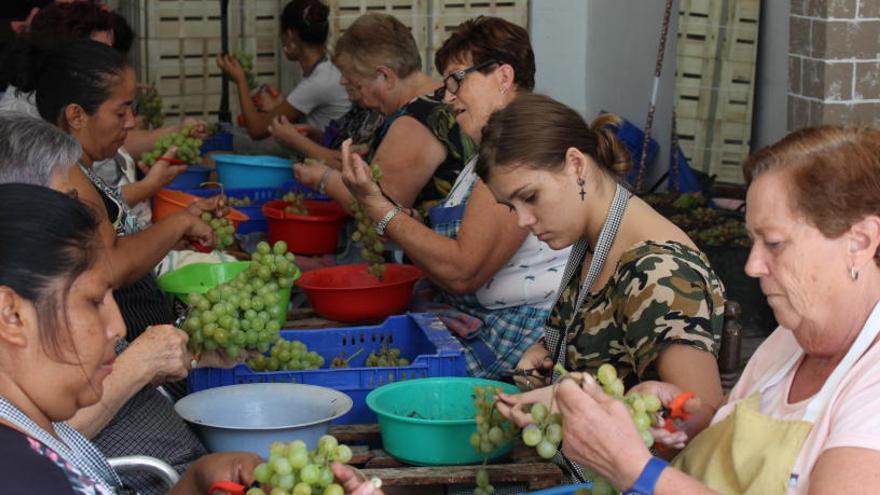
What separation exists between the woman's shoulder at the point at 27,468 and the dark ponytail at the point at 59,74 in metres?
2.21

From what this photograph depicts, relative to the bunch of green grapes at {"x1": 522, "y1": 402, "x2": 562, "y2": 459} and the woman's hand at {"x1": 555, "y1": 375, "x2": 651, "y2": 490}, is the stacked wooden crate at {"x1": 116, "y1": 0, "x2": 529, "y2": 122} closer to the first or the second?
the bunch of green grapes at {"x1": 522, "y1": 402, "x2": 562, "y2": 459}

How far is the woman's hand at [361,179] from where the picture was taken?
3787 millimetres

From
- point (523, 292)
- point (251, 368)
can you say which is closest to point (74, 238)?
point (251, 368)

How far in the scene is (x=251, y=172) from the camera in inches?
220

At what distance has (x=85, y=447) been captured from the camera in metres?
2.24

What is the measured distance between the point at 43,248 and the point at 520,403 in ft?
3.49

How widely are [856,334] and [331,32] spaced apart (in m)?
5.20

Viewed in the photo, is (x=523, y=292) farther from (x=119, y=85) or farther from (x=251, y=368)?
(x=119, y=85)

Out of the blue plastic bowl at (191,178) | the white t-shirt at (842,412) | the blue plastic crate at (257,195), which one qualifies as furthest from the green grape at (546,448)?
the blue plastic bowl at (191,178)

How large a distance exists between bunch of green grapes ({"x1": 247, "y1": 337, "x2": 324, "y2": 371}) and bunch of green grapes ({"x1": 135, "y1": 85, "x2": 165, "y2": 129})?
11.2ft

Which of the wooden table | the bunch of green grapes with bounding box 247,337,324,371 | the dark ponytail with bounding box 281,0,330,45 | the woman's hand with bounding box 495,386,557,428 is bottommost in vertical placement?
the wooden table

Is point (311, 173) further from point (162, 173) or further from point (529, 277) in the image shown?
point (529, 277)

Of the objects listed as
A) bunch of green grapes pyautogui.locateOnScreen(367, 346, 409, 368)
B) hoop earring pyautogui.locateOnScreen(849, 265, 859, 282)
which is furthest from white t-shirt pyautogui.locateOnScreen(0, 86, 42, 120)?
hoop earring pyautogui.locateOnScreen(849, 265, 859, 282)

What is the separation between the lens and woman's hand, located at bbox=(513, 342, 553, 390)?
9.94 feet
